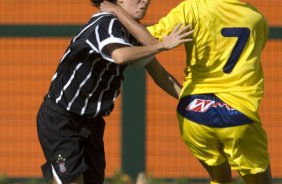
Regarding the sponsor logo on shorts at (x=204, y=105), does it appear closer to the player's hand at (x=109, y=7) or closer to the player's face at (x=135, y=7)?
the player's face at (x=135, y=7)

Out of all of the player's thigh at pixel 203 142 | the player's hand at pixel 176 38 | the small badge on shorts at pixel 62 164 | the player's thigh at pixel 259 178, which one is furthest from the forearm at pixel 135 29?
the player's thigh at pixel 259 178

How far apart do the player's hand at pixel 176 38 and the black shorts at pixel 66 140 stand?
70 centimetres

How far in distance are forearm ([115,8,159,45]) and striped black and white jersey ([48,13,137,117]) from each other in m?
0.03

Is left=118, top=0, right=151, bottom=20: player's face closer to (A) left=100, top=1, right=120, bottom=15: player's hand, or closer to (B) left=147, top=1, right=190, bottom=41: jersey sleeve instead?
(A) left=100, top=1, right=120, bottom=15: player's hand

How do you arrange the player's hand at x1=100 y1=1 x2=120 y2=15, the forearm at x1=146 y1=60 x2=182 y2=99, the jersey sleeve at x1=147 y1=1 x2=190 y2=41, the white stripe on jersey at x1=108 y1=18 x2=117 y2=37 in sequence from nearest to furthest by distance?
the white stripe on jersey at x1=108 y1=18 x2=117 y2=37
the player's hand at x1=100 y1=1 x2=120 y2=15
the jersey sleeve at x1=147 y1=1 x2=190 y2=41
the forearm at x1=146 y1=60 x2=182 y2=99

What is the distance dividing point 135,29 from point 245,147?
99 cm

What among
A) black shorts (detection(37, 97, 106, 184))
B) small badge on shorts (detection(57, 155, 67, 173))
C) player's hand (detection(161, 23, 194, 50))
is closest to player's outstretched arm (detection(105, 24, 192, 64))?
player's hand (detection(161, 23, 194, 50))

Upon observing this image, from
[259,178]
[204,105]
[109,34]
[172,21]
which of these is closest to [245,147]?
[259,178]

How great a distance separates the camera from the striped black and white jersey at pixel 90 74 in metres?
5.78

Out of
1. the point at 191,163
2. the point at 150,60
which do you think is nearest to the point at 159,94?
the point at 191,163

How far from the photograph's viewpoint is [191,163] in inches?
372

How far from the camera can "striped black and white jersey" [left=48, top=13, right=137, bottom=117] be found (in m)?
5.78

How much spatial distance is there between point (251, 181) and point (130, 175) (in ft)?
9.81

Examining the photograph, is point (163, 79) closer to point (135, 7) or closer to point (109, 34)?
point (135, 7)
